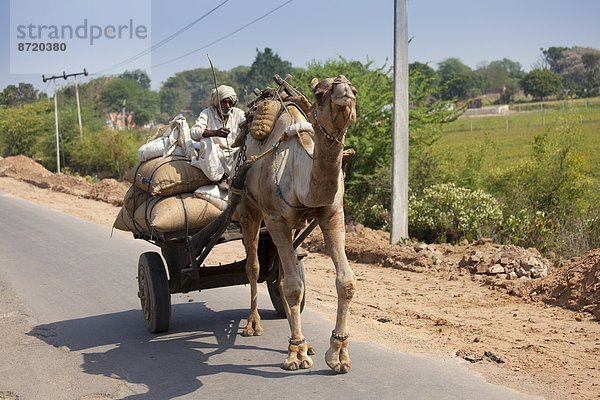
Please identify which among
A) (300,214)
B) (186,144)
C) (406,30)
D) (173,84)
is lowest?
(300,214)

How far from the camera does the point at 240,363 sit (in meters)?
7.11

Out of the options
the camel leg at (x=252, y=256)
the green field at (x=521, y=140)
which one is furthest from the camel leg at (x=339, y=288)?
the green field at (x=521, y=140)

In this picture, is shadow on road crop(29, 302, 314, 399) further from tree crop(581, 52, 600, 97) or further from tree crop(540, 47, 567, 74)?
tree crop(540, 47, 567, 74)

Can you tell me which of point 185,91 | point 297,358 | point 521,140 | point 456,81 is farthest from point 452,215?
point 185,91

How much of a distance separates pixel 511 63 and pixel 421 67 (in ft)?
542

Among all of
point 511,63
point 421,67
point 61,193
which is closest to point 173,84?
point 511,63

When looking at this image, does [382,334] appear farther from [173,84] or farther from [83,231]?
[173,84]

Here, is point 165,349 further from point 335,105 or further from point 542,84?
point 542,84

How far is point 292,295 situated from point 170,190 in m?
2.30

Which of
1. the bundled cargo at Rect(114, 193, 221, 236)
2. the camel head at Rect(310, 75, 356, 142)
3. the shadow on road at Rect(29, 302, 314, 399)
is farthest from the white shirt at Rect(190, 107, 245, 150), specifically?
the camel head at Rect(310, 75, 356, 142)

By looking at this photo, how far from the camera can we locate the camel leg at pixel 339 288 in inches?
245

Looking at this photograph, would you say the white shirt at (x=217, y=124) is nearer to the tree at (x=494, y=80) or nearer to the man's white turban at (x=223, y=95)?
the man's white turban at (x=223, y=95)

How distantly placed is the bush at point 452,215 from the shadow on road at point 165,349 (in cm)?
596

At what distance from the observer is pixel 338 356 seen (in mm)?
6395
